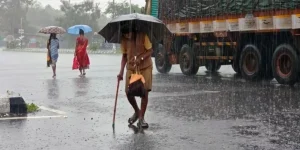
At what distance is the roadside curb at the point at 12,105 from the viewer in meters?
8.85

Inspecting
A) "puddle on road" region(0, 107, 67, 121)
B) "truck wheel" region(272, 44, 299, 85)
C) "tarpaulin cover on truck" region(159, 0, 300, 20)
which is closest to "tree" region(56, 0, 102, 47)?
"tarpaulin cover on truck" region(159, 0, 300, 20)

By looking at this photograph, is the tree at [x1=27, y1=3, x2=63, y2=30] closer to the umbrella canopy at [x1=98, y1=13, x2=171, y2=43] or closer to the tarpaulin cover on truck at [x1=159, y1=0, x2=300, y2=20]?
the tarpaulin cover on truck at [x1=159, y1=0, x2=300, y2=20]

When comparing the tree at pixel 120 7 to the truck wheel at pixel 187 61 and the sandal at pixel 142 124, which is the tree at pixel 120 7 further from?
the sandal at pixel 142 124

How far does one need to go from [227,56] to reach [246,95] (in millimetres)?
5090

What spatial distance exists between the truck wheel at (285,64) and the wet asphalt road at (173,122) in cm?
47

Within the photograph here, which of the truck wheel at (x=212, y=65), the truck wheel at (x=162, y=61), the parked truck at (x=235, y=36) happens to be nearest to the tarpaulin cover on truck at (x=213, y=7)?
the parked truck at (x=235, y=36)

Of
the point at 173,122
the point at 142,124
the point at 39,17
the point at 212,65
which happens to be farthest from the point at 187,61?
the point at 39,17

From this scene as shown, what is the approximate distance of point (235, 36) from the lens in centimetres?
1577

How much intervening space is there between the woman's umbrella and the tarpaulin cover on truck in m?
5.85

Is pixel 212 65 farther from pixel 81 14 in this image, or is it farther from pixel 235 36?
pixel 81 14

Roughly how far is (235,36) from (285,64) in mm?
2290

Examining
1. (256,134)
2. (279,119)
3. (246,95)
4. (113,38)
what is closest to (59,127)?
(113,38)

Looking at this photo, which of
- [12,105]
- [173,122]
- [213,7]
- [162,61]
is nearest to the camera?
[173,122]

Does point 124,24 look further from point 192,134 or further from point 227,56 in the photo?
point 227,56
